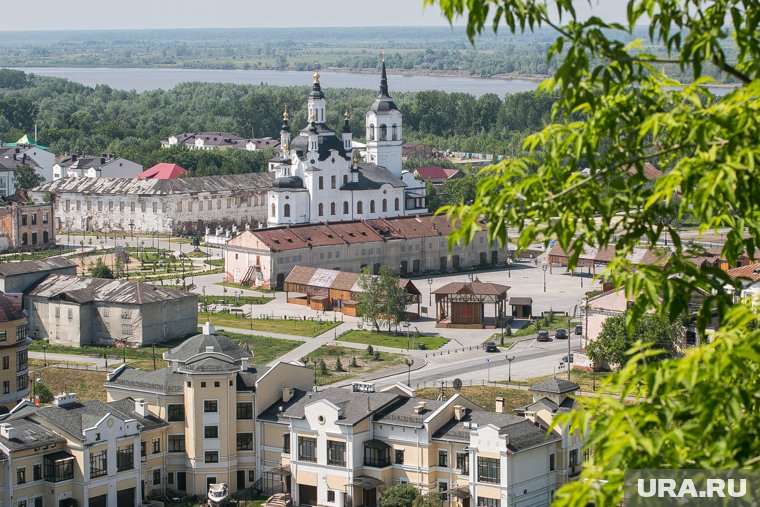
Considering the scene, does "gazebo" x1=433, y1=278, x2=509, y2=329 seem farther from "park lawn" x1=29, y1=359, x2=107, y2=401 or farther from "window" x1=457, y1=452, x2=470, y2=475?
"window" x1=457, y1=452, x2=470, y2=475

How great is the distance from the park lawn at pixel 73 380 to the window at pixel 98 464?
9.42 m

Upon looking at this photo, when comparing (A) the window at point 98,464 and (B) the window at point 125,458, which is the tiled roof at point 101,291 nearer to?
(B) the window at point 125,458

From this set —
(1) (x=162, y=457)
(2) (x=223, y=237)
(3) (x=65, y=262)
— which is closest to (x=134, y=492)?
(1) (x=162, y=457)

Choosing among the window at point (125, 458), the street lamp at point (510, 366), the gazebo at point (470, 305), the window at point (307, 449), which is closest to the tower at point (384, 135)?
the gazebo at point (470, 305)

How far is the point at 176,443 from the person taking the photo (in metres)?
34.6

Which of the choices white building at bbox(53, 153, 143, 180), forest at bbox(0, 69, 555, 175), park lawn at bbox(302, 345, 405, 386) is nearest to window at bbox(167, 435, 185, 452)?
park lawn at bbox(302, 345, 405, 386)

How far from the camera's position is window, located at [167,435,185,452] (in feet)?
113

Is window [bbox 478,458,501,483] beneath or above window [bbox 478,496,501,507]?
above

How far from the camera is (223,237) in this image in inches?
2992

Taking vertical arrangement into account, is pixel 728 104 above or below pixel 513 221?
above

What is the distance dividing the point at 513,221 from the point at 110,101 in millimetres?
157617

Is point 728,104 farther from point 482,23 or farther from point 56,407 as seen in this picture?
point 56,407

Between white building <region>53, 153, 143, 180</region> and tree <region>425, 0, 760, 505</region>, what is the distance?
3357 inches


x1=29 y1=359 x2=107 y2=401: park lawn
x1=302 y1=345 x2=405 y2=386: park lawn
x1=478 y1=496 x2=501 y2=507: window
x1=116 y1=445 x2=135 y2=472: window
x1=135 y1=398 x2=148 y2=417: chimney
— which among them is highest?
x1=135 y1=398 x2=148 y2=417: chimney
